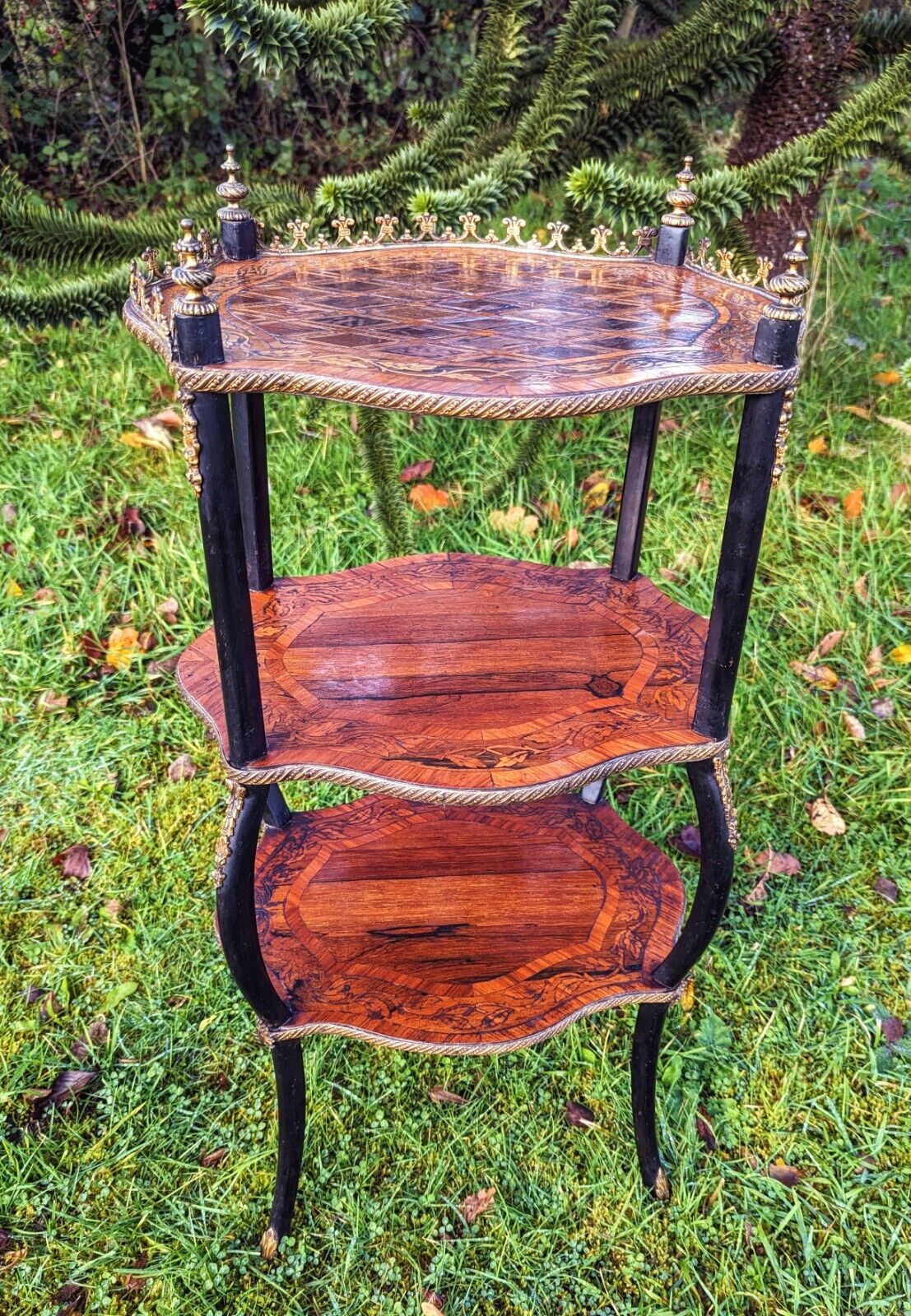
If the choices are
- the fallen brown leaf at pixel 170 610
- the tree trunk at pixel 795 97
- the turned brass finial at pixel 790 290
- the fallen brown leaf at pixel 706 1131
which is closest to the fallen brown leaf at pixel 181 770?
the fallen brown leaf at pixel 170 610

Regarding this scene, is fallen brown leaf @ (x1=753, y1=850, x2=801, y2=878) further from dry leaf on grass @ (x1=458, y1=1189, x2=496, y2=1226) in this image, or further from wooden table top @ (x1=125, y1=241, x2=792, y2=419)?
wooden table top @ (x1=125, y1=241, x2=792, y2=419)

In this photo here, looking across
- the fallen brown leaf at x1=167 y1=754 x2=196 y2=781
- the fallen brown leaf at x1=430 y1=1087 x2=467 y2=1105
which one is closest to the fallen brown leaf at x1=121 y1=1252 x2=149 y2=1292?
the fallen brown leaf at x1=430 y1=1087 x2=467 y2=1105

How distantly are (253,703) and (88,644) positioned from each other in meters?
1.85

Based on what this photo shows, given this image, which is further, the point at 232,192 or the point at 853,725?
the point at 853,725

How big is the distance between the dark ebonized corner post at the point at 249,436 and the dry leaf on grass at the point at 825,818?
1.58 m

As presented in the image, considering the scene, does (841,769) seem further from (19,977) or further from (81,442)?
(81,442)

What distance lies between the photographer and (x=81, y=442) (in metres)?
3.64

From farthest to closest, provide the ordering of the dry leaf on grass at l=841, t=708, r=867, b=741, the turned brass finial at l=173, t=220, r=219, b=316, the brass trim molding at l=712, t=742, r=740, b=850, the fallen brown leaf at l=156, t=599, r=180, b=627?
1. the fallen brown leaf at l=156, t=599, r=180, b=627
2. the dry leaf on grass at l=841, t=708, r=867, b=741
3. the brass trim molding at l=712, t=742, r=740, b=850
4. the turned brass finial at l=173, t=220, r=219, b=316

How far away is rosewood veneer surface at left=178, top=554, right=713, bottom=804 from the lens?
1533 mm

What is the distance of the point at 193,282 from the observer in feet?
3.90

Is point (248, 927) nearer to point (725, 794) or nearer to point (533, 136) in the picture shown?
point (725, 794)

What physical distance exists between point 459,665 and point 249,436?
583 millimetres

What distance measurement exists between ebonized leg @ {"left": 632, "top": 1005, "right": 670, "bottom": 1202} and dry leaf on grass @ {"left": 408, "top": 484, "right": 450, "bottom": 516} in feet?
6.37

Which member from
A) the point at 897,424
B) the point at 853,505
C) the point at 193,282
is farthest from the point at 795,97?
the point at 193,282
